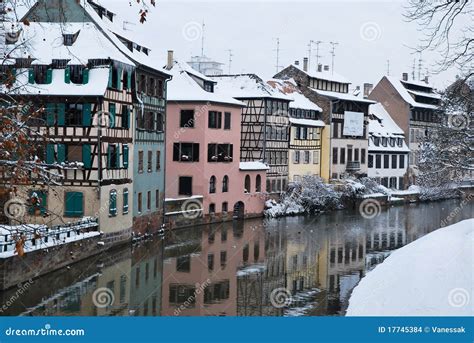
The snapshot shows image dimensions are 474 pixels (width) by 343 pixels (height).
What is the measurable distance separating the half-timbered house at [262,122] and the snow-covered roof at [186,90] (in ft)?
21.0

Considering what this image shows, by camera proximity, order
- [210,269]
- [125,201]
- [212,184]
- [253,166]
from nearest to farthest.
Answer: [210,269]
[125,201]
[212,184]
[253,166]

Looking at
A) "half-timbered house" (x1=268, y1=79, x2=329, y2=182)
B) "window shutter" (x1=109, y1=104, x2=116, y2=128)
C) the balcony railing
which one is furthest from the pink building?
the balcony railing

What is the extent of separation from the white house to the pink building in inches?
966

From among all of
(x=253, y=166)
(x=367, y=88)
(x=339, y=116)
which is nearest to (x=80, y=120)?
(x=253, y=166)

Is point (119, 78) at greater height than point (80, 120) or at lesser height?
greater

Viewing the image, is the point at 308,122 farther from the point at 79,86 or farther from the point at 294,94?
the point at 79,86

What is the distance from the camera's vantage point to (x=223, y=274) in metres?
25.0

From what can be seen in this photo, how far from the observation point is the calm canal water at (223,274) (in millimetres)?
19594

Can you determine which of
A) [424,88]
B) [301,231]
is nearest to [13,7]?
[301,231]

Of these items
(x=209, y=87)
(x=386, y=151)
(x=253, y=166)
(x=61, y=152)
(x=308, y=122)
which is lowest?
(x=253, y=166)

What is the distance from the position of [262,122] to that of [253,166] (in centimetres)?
526

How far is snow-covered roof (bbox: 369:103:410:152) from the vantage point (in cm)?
6675

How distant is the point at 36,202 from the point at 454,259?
38.7 feet

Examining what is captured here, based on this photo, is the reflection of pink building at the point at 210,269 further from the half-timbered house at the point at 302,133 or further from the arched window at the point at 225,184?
the half-timbered house at the point at 302,133
